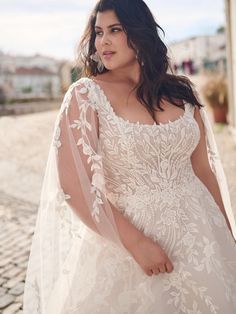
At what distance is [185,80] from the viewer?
2158 mm

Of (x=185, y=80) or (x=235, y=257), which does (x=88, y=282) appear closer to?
(x=235, y=257)

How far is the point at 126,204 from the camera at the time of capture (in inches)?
71.1

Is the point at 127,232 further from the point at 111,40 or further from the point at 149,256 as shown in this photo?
the point at 111,40

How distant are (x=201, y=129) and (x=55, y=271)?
972 mm

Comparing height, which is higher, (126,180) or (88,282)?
(126,180)

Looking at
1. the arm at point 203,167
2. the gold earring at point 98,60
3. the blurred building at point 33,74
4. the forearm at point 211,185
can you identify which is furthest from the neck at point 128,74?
the blurred building at point 33,74

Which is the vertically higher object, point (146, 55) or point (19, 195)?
point (146, 55)

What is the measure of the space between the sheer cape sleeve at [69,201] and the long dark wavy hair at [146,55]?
31 cm

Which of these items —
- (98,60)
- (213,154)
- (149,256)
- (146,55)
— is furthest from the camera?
(213,154)

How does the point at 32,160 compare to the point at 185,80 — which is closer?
the point at 185,80

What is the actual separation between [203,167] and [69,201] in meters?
0.75

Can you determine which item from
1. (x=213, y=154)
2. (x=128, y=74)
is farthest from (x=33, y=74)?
(x=128, y=74)

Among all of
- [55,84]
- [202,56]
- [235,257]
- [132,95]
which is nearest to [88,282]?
[235,257]

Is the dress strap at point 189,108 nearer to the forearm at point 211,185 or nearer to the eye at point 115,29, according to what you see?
the forearm at point 211,185
